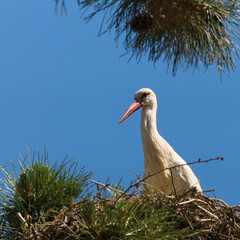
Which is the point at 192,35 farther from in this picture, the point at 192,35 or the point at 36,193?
the point at 36,193

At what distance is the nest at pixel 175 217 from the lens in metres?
1.38

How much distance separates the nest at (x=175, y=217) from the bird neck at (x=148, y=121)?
1246 millimetres

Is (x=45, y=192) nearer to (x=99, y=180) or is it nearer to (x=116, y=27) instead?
A: (x=99, y=180)

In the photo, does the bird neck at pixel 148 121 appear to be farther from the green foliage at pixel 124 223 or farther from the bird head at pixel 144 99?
the green foliage at pixel 124 223

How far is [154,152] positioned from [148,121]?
23 cm

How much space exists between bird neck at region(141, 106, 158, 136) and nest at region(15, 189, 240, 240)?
4.09ft

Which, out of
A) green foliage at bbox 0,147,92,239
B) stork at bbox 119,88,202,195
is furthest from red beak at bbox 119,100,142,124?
green foliage at bbox 0,147,92,239

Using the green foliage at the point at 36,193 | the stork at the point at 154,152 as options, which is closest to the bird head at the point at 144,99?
the stork at the point at 154,152

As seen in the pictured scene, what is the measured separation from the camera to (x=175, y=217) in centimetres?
148

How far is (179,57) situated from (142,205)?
96 centimetres

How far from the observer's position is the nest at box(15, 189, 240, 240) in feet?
4.53

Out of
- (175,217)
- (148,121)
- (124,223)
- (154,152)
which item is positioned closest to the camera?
(124,223)

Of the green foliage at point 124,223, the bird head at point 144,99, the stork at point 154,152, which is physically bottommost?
the green foliage at point 124,223

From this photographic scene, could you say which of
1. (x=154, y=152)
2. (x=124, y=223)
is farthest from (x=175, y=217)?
(x=154, y=152)
